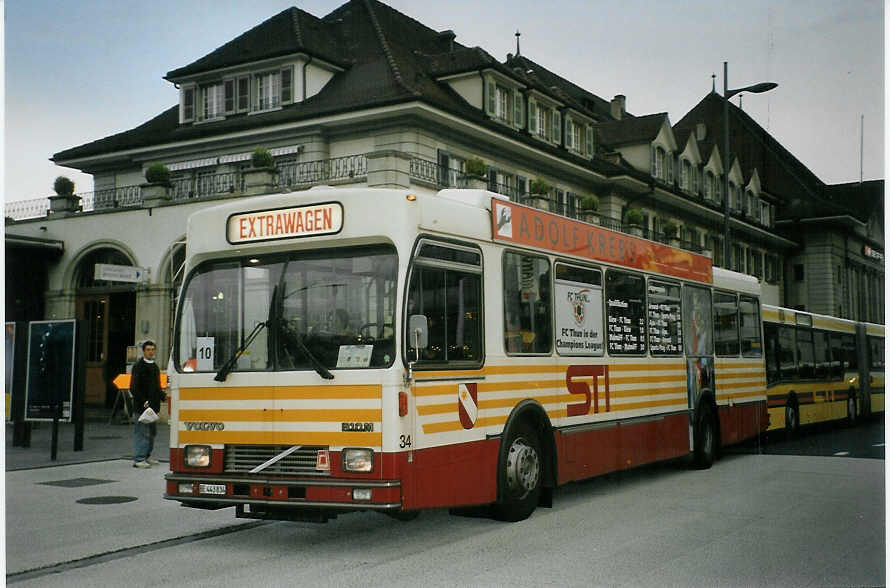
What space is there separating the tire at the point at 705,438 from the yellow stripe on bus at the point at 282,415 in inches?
286

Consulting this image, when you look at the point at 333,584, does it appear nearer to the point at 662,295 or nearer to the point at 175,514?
the point at 175,514

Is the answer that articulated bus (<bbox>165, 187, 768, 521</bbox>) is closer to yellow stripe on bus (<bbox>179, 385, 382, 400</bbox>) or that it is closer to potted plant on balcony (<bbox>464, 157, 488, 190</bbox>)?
yellow stripe on bus (<bbox>179, 385, 382, 400</bbox>)

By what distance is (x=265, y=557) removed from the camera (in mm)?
8148

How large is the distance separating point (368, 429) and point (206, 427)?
4.90 ft

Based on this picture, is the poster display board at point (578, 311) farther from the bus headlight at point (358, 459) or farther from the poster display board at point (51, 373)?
the poster display board at point (51, 373)

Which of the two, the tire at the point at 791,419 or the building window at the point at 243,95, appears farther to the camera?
the building window at the point at 243,95

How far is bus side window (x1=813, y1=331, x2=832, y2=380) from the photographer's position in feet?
65.1

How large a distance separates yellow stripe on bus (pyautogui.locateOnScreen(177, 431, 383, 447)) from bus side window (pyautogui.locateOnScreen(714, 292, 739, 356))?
8335 mm

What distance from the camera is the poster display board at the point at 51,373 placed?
52.5ft

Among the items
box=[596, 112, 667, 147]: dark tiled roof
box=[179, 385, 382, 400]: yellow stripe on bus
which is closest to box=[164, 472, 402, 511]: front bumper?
box=[179, 385, 382, 400]: yellow stripe on bus

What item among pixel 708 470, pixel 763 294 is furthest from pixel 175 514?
pixel 763 294

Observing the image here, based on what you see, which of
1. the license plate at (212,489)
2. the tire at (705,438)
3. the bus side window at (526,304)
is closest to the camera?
the license plate at (212,489)

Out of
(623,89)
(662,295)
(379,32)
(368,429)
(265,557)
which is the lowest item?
(265,557)

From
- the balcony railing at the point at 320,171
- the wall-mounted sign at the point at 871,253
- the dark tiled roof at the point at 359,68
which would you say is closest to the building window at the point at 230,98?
the dark tiled roof at the point at 359,68
